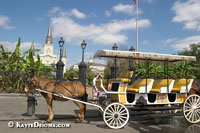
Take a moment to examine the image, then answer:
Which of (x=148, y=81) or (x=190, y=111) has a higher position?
(x=148, y=81)

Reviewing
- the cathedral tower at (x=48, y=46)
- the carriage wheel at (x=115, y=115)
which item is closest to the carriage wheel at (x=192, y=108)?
the carriage wheel at (x=115, y=115)

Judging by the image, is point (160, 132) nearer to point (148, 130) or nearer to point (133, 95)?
point (148, 130)

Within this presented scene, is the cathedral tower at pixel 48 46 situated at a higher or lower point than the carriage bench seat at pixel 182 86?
higher

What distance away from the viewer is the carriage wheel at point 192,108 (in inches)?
253

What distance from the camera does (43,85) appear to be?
6289 mm

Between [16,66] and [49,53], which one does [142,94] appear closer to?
[16,66]

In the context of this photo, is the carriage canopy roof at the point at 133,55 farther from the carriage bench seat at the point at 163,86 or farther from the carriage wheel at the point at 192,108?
the carriage wheel at the point at 192,108

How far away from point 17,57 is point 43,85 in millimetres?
12647

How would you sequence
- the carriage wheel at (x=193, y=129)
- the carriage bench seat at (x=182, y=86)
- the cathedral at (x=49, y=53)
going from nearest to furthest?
1. the carriage wheel at (x=193, y=129)
2. the carriage bench seat at (x=182, y=86)
3. the cathedral at (x=49, y=53)

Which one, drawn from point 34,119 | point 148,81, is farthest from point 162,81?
point 34,119

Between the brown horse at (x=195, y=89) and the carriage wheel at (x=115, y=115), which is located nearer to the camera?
the carriage wheel at (x=115, y=115)

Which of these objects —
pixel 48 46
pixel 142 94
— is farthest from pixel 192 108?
pixel 48 46

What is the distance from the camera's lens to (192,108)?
6.49 metres

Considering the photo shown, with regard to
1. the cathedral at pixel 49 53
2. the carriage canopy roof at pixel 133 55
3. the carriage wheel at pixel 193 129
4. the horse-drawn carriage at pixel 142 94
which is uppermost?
the cathedral at pixel 49 53
